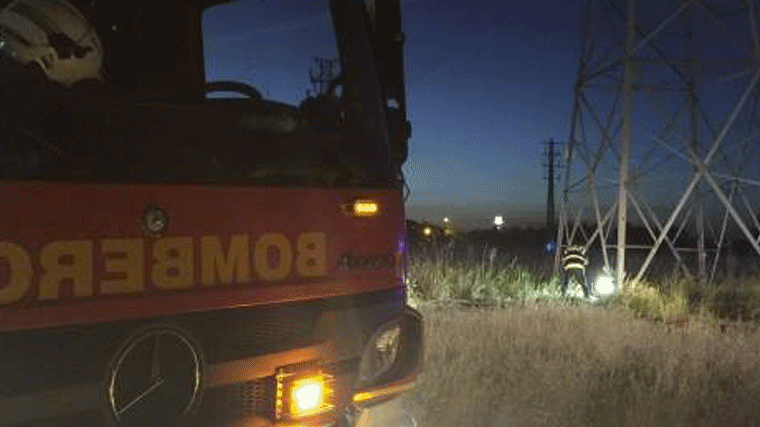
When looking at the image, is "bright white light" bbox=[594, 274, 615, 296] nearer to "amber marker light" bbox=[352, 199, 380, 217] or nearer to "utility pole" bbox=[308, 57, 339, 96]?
"utility pole" bbox=[308, 57, 339, 96]

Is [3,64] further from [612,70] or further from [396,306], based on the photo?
[612,70]

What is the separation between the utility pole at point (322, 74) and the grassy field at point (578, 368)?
2705mm

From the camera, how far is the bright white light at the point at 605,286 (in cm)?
1661

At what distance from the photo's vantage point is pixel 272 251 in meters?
3.28

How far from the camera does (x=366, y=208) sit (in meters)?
3.65

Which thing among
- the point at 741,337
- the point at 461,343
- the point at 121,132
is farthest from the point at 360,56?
the point at 741,337

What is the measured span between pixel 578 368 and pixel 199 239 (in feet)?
17.3

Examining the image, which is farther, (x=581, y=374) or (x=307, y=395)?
(x=581, y=374)

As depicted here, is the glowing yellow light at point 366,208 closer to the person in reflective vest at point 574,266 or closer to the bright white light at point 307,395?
the bright white light at point 307,395

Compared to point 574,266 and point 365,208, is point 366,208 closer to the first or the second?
point 365,208

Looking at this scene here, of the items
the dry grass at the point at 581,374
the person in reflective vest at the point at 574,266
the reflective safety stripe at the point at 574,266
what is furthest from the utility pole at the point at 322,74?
the reflective safety stripe at the point at 574,266

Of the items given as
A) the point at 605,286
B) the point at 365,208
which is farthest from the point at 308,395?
the point at 605,286

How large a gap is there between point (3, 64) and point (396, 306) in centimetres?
169

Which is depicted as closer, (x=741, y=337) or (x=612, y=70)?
(x=741, y=337)
